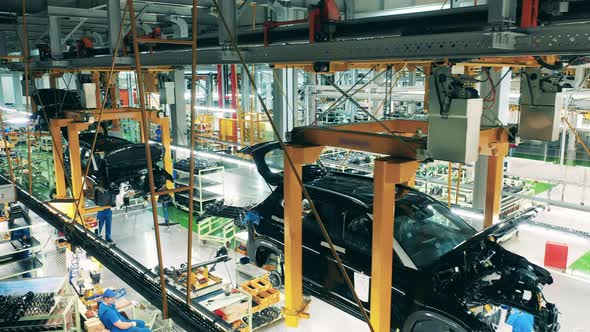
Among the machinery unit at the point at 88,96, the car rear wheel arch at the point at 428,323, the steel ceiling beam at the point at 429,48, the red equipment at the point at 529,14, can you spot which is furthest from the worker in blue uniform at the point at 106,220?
the red equipment at the point at 529,14

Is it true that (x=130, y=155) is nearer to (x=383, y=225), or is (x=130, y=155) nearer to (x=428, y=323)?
(x=428, y=323)

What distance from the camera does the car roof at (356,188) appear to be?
4.88m

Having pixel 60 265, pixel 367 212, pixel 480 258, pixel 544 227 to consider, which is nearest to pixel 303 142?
pixel 367 212

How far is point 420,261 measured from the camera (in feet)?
14.4

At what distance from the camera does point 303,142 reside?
3.81 meters

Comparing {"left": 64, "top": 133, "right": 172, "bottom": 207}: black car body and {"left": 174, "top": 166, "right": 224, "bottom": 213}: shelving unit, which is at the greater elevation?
{"left": 64, "top": 133, "right": 172, "bottom": 207}: black car body

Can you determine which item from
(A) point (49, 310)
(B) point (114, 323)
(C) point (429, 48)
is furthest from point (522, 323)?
(A) point (49, 310)

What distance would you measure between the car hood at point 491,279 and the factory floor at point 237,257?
0.73m

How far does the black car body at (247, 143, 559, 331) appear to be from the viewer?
3836 millimetres

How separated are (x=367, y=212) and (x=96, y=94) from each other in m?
5.47

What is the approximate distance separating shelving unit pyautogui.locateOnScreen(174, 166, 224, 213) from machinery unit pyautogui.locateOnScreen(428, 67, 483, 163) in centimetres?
934

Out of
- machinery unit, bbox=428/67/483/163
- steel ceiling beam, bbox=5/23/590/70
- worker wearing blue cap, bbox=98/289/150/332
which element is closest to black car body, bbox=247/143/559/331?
machinery unit, bbox=428/67/483/163

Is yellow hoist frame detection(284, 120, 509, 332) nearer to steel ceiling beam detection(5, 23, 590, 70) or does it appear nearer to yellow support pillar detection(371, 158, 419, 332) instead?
yellow support pillar detection(371, 158, 419, 332)

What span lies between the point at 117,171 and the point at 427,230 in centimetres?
646
